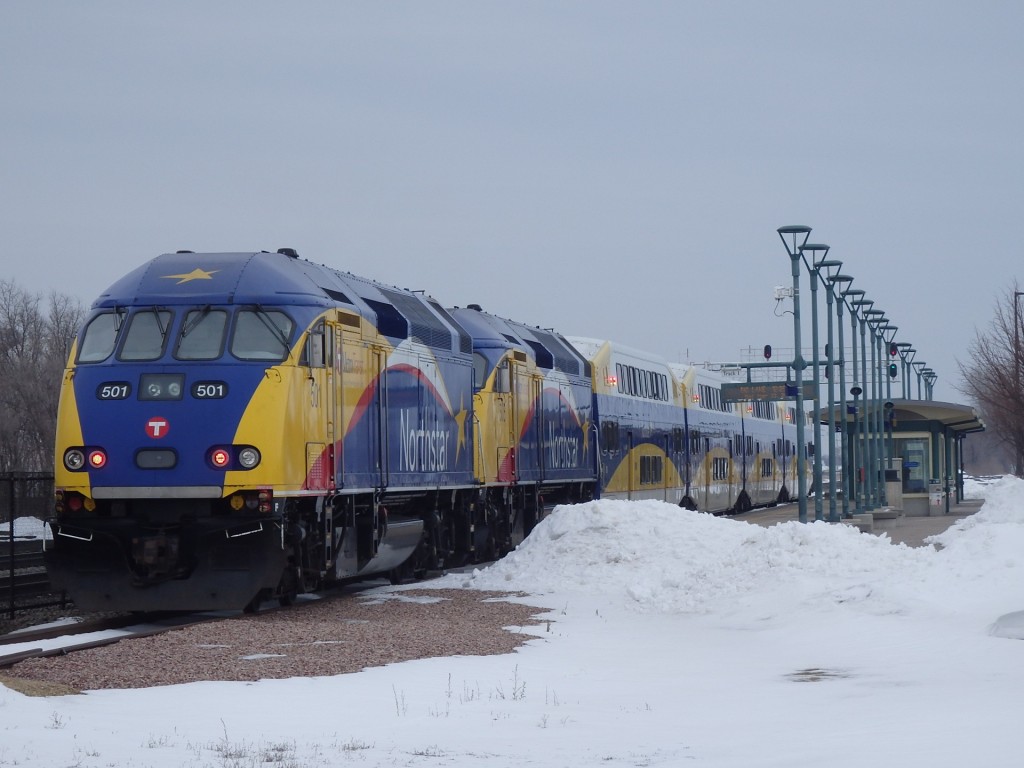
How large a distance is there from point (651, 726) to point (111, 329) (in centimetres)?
934

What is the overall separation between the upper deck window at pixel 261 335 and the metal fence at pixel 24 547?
4.31 meters

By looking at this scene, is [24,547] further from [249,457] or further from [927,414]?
[927,414]

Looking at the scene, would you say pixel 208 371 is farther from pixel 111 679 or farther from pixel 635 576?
pixel 635 576

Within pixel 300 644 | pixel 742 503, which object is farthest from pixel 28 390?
pixel 300 644

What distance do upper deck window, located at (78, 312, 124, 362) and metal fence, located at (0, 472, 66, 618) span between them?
2.91 meters

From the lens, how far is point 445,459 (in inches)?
899

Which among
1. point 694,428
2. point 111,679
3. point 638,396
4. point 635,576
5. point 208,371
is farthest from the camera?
point 694,428

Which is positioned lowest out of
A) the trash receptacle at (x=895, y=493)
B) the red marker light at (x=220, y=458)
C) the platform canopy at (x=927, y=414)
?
the trash receptacle at (x=895, y=493)

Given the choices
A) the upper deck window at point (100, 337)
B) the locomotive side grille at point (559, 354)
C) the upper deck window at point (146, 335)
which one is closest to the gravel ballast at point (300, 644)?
the upper deck window at point (146, 335)

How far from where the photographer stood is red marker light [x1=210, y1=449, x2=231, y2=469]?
16.3 meters

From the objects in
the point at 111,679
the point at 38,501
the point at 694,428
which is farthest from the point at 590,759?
the point at 694,428

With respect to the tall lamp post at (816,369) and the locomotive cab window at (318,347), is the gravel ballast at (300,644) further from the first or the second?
the tall lamp post at (816,369)

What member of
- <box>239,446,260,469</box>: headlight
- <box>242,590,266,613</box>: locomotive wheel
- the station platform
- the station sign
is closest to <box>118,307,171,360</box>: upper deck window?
<box>239,446,260,469</box>: headlight

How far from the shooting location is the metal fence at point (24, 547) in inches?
787
